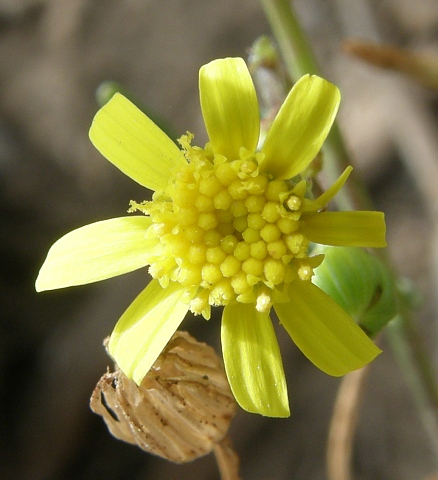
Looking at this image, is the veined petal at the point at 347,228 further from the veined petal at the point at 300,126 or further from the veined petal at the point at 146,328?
the veined petal at the point at 146,328

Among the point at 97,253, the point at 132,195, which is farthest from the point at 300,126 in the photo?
the point at 132,195

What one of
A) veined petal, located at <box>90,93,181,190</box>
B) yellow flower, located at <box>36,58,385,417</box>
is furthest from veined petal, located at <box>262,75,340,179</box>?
veined petal, located at <box>90,93,181,190</box>

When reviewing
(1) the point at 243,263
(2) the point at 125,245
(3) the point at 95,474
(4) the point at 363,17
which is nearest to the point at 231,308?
(1) the point at 243,263

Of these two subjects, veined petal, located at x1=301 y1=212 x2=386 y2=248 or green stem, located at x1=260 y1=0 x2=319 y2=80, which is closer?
veined petal, located at x1=301 y1=212 x2=386 y2=248

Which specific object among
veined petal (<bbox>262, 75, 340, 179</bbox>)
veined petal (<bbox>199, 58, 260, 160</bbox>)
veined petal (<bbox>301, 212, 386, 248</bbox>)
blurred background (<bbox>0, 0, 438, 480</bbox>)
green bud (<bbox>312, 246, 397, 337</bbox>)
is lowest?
blurred background (<bbox>0, 0, 438, 480</bbox>)

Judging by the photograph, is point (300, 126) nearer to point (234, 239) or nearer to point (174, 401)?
point (234, 239)

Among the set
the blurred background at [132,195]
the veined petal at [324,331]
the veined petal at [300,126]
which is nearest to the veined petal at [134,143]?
the veined petal at [300,126]

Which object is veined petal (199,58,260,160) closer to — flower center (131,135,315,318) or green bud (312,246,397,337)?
flower center (131,135,315,318)
